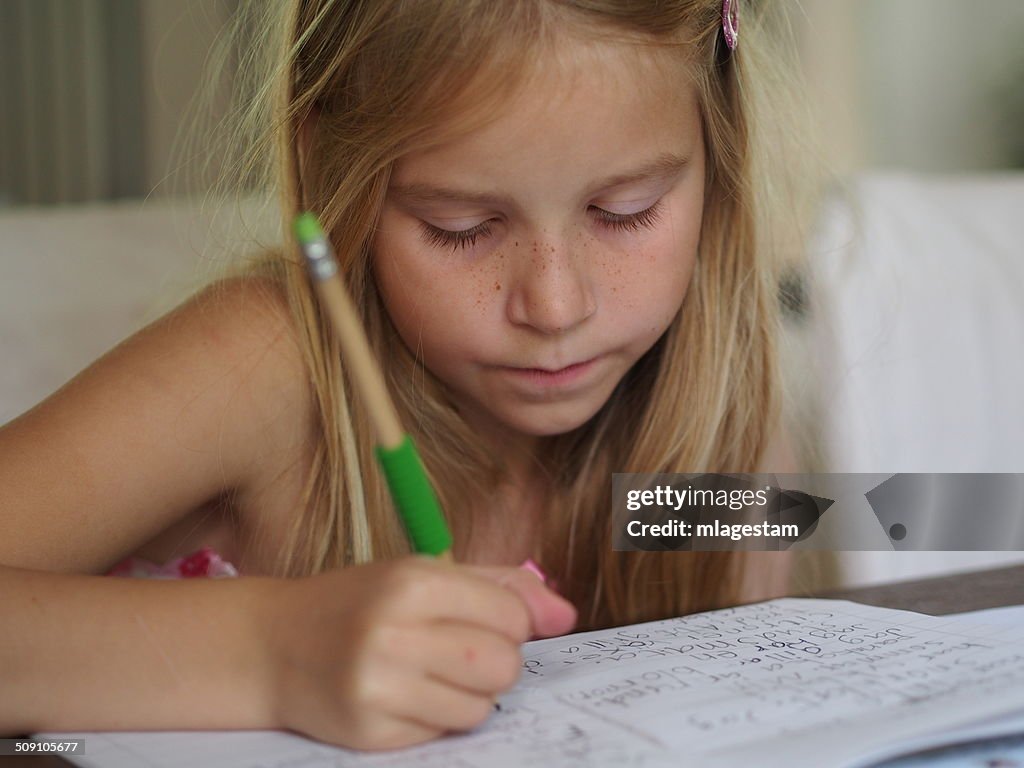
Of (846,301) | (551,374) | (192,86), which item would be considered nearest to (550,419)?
(551,374)

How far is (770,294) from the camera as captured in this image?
912mm

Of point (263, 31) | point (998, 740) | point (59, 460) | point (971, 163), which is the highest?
point (971, 163)

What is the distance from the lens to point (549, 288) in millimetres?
647

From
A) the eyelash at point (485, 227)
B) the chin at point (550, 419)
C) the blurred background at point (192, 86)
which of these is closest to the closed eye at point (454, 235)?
the eyelash at point (485, 227)

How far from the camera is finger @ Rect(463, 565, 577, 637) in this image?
483 mm

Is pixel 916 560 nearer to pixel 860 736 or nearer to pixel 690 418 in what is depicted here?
pixel 690 418

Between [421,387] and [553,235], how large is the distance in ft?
0.73

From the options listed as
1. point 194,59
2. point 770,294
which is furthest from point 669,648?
point 194,59

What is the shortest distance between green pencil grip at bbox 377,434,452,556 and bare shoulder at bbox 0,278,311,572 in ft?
0.92

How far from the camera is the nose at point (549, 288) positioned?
0.65m

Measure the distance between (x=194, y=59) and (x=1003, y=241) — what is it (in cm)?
149

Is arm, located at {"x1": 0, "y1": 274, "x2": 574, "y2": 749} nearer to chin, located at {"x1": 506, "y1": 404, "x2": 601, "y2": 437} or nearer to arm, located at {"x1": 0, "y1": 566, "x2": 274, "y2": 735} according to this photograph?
arm, located at {"x1": 0, "y1": 566, "x2": 274, "y2": 735}

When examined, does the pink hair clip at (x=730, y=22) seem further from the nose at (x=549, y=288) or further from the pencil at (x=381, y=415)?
the pencil at (x=381, y=415)

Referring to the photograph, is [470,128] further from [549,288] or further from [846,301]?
[846,301]
